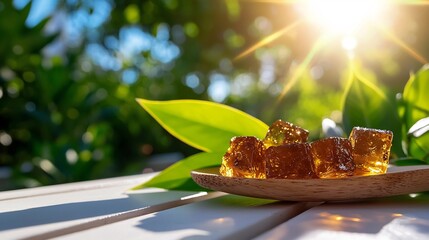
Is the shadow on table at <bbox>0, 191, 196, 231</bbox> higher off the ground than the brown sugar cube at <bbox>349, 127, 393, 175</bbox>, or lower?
lower

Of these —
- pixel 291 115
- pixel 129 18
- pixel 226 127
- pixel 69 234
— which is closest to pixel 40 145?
pixel 226 127

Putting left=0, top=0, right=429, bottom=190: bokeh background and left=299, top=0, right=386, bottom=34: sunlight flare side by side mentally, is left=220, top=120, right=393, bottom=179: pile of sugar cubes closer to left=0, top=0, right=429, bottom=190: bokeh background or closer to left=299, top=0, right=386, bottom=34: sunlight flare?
left=0, top=0, right=429, bottom=190: bokeh background

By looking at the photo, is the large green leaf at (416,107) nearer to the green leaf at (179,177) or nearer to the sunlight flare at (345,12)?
the green leaf at (179,177)

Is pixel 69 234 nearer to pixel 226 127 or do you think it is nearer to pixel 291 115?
pixel 226 127

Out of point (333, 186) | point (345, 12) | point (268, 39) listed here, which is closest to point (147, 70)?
point (268, 39)

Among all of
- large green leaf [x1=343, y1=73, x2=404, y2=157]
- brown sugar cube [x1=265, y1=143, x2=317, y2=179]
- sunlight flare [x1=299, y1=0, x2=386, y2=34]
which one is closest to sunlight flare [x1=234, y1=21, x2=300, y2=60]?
sunlight flare [x1=299, y1=0, x2=386, y2=34]

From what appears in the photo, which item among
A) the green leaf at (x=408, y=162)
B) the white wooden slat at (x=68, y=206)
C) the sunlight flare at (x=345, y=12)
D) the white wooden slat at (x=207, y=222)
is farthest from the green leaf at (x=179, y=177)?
the sunlight flare at (x=345, y=12)

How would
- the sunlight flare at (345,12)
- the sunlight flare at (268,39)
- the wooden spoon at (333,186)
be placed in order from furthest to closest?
the sunlight flare at (268,39) < the sunlight flare at (345,12) < the wooden spoon at (333,186)
